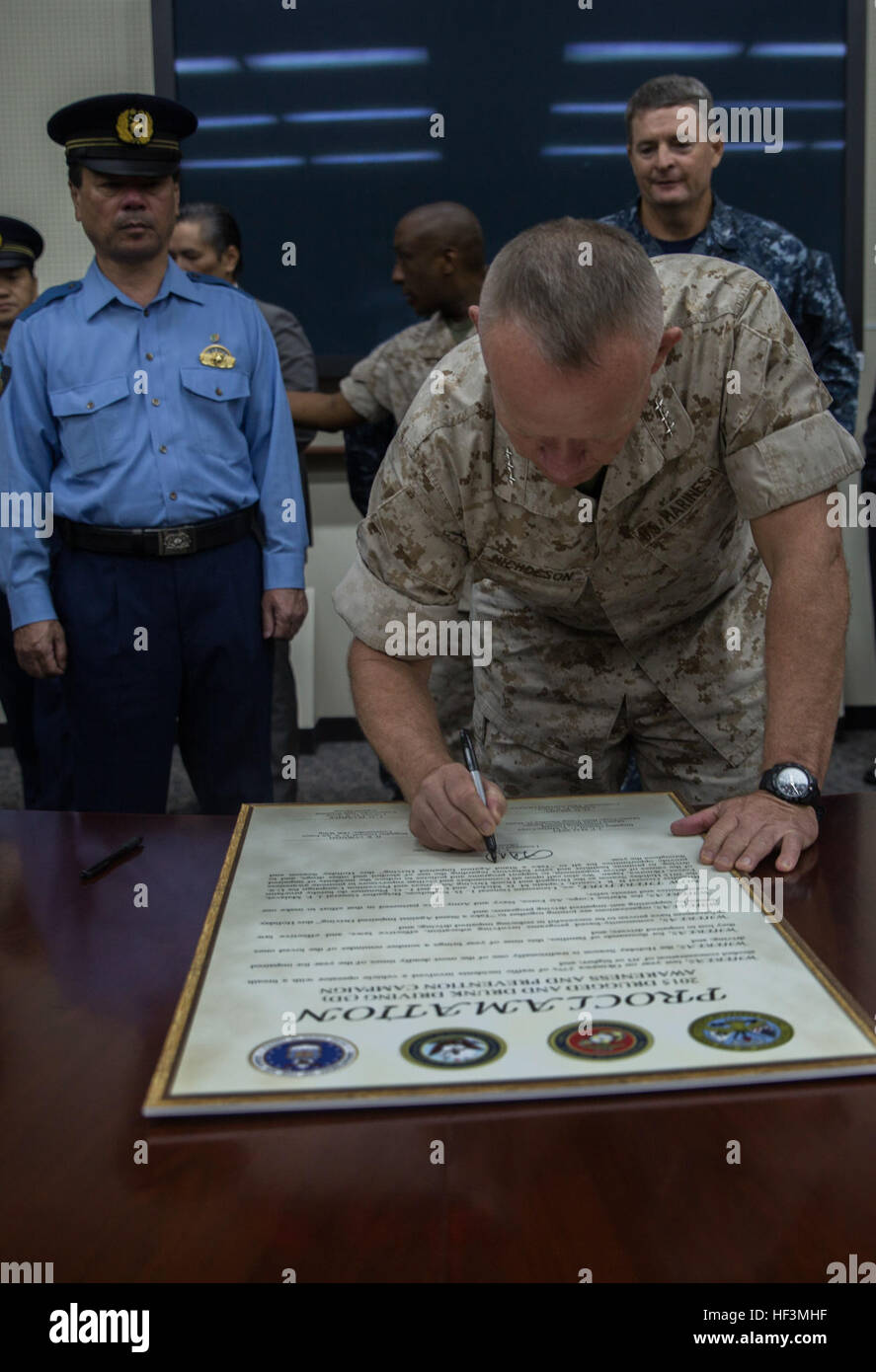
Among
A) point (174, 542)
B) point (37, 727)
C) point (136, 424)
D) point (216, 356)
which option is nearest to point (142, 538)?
point (174, 542)

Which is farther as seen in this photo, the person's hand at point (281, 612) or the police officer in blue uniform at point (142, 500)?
the person's hand at point (281, 612)

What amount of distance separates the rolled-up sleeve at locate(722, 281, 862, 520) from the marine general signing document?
390mm

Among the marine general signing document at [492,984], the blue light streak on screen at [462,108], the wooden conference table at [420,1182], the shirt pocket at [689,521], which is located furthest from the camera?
the blue light streak on screen at [462,108]

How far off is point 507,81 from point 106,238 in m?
2.17

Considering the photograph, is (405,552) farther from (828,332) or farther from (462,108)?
(462,108)

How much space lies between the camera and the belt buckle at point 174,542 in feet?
7.06

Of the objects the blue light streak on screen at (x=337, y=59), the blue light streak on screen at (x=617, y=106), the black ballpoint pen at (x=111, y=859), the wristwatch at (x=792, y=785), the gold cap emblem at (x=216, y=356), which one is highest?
the blue light streak on screen at (x=337, y=59)

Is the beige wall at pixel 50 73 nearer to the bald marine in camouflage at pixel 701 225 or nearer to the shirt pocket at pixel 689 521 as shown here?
the bald marine in camouflage at pixel 701 225

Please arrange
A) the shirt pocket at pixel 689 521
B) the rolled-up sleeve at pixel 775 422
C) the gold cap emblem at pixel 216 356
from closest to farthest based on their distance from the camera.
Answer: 1. the rolled-up sleeve at pixel 775 422
2. the shirt pocket at pixel 689 521
3. the gold cap emblem at pixel 216 356

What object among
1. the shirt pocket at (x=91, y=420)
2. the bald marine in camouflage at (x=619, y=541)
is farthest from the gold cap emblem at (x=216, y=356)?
the bald marine in camouflage at (x=619, y=541)

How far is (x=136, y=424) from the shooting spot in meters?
2.18

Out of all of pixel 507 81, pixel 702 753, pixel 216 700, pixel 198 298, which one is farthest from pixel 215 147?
pixel 702 753

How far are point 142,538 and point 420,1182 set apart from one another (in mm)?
1698

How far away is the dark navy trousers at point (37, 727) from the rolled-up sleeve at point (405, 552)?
5.26 feet
